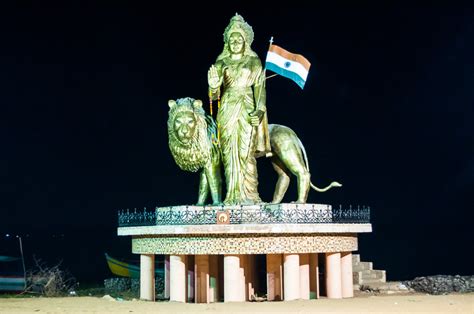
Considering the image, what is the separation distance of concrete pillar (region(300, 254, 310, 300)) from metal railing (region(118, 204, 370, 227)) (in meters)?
1.18

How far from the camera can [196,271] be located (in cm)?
1905

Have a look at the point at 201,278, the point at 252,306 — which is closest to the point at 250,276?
the point at 201,278

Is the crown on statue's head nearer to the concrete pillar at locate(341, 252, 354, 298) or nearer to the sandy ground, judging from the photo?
the concrete pillar at locate(341, 252, 354, 298)

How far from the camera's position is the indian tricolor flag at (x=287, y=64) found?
20.3 m

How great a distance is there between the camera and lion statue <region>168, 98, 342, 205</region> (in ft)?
63.3

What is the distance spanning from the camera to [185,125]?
1917 centimetres

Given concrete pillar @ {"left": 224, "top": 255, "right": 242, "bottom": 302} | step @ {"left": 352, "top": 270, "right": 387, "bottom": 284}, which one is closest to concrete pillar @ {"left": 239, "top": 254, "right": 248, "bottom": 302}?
concrete pillar @ {"left": 224, "top": 255, "right": 242, "bottom": 302}

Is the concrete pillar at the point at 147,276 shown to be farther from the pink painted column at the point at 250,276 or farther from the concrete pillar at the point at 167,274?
the pink painted column at the point at 250,276

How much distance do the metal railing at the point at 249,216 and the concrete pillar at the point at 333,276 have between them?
3.26 ft

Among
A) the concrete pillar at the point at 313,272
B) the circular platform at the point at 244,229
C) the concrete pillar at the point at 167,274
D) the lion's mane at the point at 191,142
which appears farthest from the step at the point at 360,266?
the lion's mane at the point at 191,142

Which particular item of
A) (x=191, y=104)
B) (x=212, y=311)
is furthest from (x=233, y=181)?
(x=212, y=311)

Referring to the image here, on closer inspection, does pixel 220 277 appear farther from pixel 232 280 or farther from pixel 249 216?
pixel 249 216

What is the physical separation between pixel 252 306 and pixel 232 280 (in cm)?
141

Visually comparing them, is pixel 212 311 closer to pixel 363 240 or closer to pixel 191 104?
pixel 191 104
